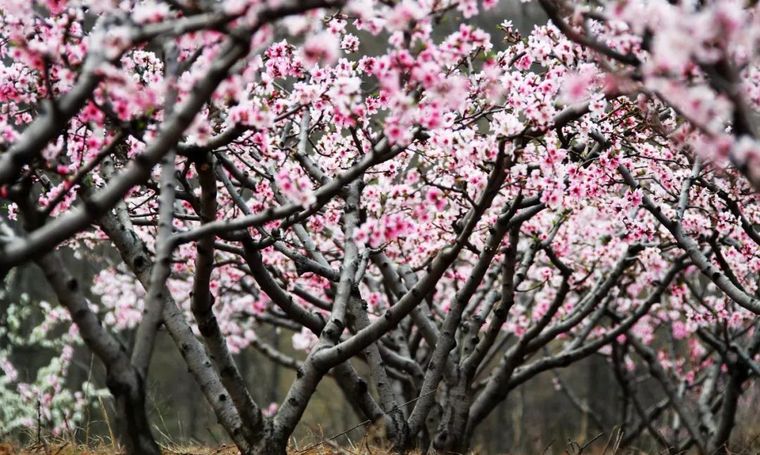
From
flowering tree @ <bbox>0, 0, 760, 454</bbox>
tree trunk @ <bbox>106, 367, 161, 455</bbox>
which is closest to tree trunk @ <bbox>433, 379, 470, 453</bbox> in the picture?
flowering tree @ <bbox>0, 0, 760, 454</bbox>

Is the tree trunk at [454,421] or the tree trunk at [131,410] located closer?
the tree trunk at [131,410]

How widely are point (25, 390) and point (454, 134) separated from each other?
1083 centimetres

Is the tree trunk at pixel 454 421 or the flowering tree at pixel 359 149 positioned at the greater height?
the flowering tree at pixel 359 149

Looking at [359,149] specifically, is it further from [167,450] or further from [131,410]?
[167,450]

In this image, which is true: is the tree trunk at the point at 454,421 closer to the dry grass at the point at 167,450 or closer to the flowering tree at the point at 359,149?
the flowering tree at the point at 359,149

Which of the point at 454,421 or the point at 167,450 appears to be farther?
the point at 454,421

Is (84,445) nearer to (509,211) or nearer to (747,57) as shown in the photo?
(509,211)

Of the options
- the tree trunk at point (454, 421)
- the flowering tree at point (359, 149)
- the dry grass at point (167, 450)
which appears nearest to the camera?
the flowering tree at point (359, 149)

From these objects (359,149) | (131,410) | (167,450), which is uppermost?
(359,149)

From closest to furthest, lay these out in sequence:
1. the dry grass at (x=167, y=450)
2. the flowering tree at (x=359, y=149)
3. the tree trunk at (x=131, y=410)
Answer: the flowering tree at (x=359, y=149) < the tree trunk at (x=131, y=410) < the dry grass at (x=167, y=450)

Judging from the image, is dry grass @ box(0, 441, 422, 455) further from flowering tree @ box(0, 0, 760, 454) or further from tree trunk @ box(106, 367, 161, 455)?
tree trunk @ box(106, 367, 161, 455)

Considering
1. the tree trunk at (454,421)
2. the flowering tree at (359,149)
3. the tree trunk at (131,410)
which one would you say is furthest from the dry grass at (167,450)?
the tree trunk at (454,421)

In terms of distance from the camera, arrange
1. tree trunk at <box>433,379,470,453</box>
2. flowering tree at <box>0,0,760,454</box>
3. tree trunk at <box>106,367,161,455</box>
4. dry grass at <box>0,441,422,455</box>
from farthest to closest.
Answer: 1. tree trunk at <box>433,379,470,453</box>
2. dry grass at <box>0,441,422,455</box>
3. tree trunk at <box>106,367,161,455</box>
4. flowering tree at <box>0,0,760,454</box>

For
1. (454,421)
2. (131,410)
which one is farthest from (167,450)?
(454,421)
